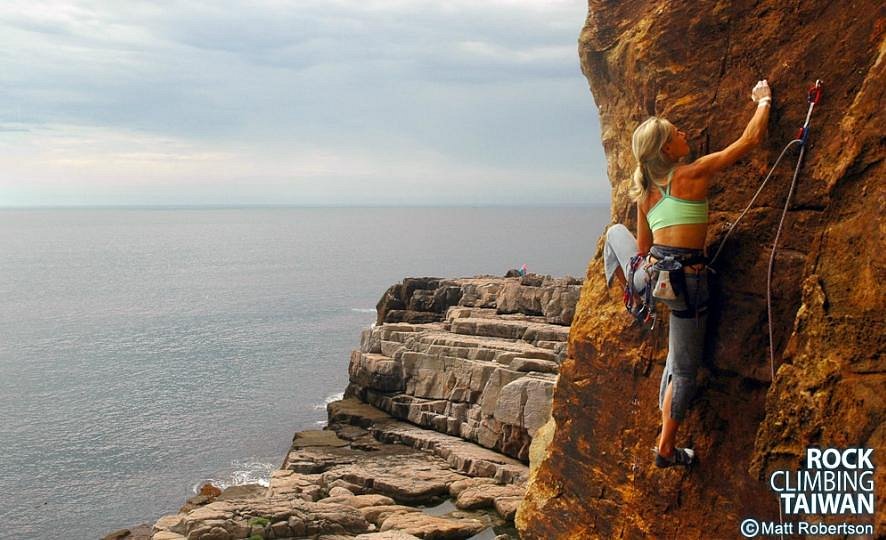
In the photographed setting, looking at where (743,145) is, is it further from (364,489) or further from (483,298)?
(483,298)

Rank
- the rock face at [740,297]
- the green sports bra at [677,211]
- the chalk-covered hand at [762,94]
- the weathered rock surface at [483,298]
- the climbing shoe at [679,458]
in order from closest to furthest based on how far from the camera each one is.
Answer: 1. the rock face at [740,297]
2. the chalk-covered hand at [762,94]
3. the green sports bra at [677,211]
4. the climbing shoe at [679,458]
5. the weathered rock surface at [483,298]

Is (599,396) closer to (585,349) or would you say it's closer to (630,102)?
(585,349)

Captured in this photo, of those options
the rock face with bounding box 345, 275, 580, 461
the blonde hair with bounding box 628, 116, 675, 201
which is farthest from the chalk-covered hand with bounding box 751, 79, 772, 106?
the rock face with bounding box 345, 275, 580, 461

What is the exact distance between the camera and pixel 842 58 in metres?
8.78

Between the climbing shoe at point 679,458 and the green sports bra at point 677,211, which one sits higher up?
the green sports bra at point 677,211

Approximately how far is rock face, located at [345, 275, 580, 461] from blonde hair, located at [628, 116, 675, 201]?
77.0 ft

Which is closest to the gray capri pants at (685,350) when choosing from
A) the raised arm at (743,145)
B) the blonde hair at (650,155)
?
the blonde hair at (650,155)

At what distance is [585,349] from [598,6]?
4.34 meters

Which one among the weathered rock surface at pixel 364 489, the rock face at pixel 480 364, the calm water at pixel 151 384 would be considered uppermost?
the rock face at pixel 480 364

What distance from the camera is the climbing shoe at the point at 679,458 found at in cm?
966

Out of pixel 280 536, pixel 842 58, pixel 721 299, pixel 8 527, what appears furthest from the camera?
pixel 8 527

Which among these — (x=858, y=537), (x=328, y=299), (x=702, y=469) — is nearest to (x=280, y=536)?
(x=702, y=469)

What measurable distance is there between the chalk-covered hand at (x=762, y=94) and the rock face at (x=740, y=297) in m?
0.21

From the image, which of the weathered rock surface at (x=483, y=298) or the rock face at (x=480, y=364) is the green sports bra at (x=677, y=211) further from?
the weathered rock surface at (x=483, y=298)
